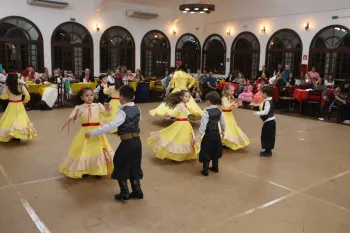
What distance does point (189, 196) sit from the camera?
4035mm

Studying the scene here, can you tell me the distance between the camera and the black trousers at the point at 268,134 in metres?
5.68

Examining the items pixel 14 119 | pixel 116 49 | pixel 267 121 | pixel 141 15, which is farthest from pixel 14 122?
pixel 141 15

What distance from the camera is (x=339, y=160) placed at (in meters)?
5.72

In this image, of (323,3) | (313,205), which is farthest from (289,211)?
(323,3)

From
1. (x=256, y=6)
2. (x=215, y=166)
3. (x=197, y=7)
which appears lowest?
(x=215, y=166)

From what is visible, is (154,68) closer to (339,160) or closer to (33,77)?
(33,77)

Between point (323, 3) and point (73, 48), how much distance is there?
32.0 feet

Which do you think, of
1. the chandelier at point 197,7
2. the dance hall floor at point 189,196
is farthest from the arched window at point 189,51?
the dance hall floor at point 189,196

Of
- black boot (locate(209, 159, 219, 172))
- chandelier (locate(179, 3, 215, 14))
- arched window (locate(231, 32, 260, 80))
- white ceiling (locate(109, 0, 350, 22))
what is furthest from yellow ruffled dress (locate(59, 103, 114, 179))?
arched window (locate(231, 32, 260, 80))

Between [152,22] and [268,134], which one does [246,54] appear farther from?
[268,134]

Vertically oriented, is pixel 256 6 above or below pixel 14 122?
above

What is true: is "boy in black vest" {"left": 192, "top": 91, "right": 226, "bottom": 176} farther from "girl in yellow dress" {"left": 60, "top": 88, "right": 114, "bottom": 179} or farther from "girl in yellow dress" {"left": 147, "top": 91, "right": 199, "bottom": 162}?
"girl in yellow dress" {"left": 60, "top": 88, "right": 114, "bottom": 179}

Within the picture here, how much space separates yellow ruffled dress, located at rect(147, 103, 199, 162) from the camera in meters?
5.23

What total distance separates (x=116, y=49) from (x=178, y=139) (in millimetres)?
10545
